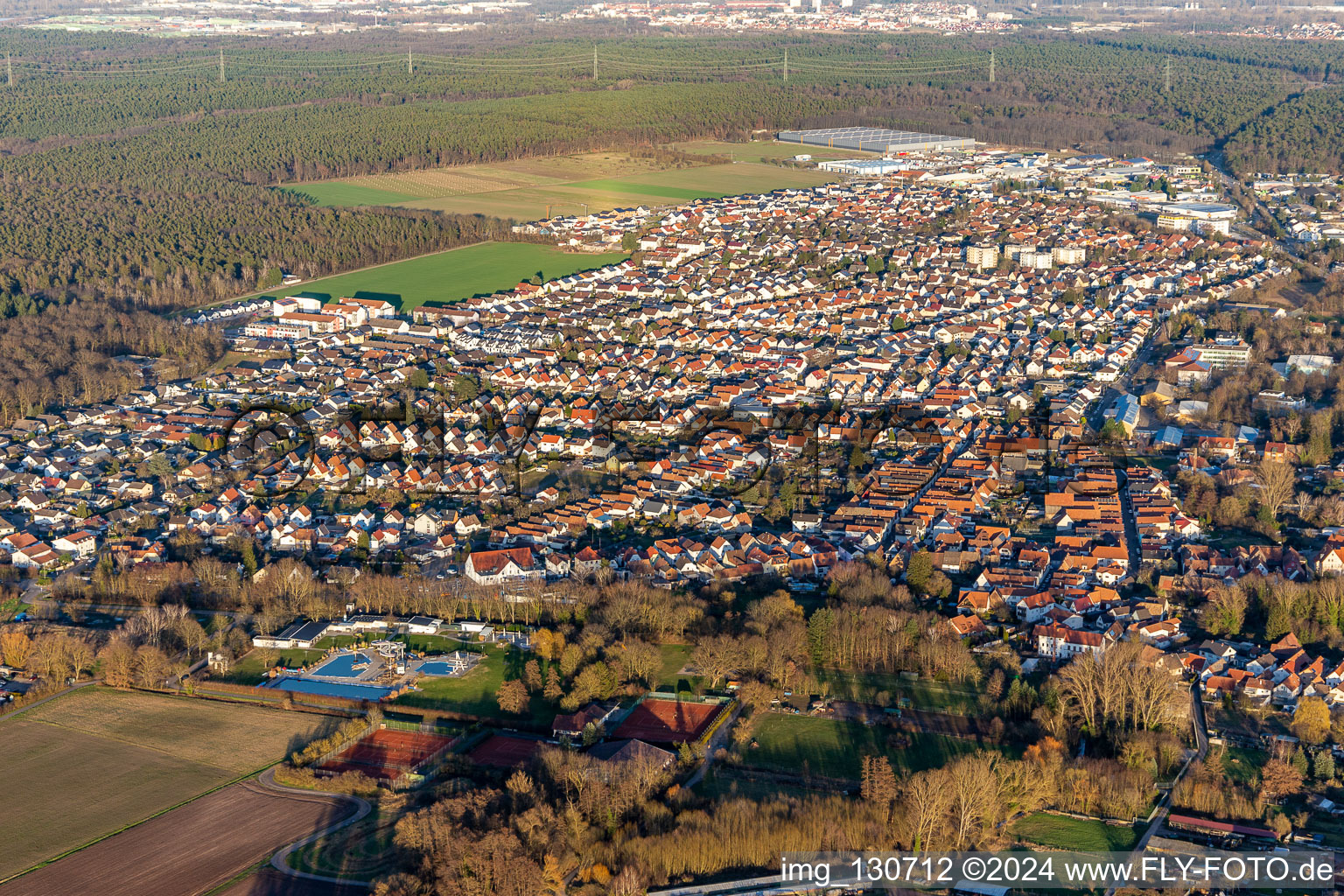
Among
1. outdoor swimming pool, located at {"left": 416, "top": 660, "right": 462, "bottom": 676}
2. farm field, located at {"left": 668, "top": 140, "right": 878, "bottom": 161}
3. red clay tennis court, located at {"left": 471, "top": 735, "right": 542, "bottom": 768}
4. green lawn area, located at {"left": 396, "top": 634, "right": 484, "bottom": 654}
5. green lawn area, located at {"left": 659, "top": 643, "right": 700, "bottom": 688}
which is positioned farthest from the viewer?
farm field, located at {"left": 668, "top": 140, "right": 878, "bottom": 161}

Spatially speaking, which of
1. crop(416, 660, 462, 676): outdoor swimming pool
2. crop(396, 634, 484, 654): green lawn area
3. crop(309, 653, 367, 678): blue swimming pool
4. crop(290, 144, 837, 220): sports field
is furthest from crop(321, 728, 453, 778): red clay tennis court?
crop(290, 144, 837, 220): sports field

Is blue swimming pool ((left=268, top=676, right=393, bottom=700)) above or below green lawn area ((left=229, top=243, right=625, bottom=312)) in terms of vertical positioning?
below

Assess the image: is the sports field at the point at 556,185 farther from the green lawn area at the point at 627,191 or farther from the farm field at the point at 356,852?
the farm field at the point at 356,852

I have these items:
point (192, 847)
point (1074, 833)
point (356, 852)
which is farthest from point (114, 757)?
point (1074, 833)

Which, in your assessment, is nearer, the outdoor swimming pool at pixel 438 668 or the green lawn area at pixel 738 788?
the green lawn area at pixel 738 788

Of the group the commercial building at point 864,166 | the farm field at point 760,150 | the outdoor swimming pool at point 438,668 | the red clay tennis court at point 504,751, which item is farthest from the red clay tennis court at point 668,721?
the farm field at point 760,150

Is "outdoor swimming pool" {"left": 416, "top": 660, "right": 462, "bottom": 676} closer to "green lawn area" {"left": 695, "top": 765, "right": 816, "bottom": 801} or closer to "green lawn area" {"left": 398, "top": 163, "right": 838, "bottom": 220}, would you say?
"green lawn area" {"left": 695, "top": 765, "right": 816, "bottom": 801}

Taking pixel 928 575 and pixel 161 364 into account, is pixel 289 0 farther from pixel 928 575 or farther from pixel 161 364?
pixel 928 575
